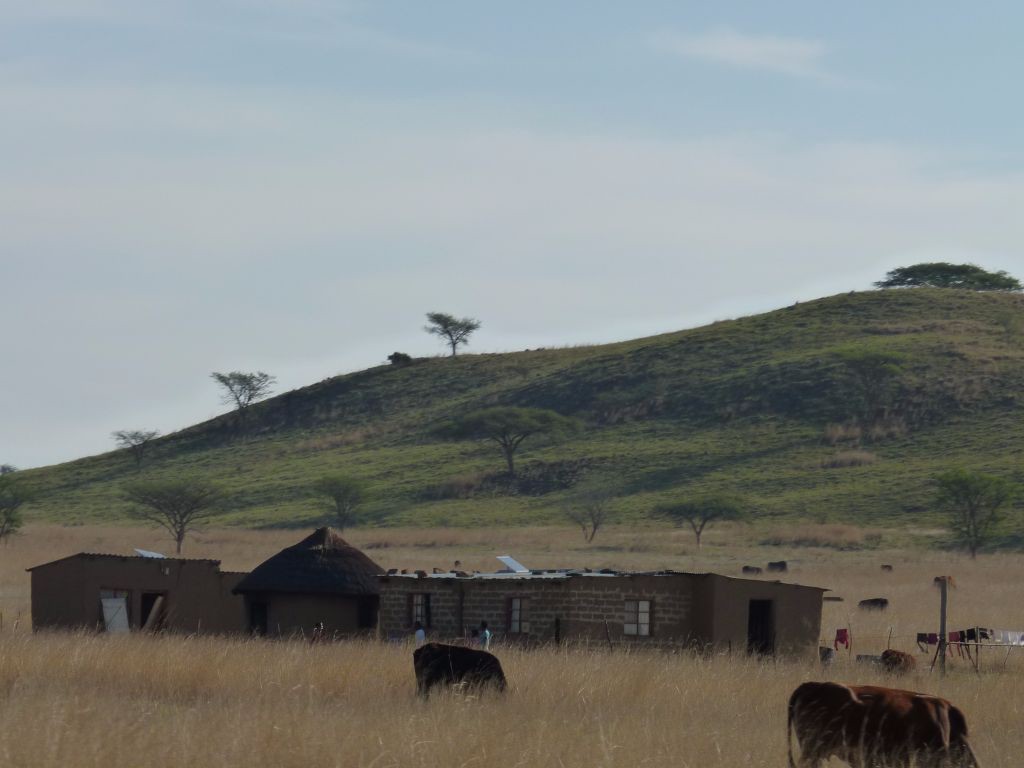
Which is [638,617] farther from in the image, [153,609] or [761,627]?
[153,609]

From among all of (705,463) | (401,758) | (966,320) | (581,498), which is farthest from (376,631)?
(966,320)

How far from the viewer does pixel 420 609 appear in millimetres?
33188

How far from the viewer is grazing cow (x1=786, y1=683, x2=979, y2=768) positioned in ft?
44.0

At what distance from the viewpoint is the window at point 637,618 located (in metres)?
30.0

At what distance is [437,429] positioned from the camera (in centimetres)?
10312

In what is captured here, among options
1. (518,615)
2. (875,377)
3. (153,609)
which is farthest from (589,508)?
(518,615)

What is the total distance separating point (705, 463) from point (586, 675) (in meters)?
66.7

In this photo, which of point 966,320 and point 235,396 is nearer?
point 966,320

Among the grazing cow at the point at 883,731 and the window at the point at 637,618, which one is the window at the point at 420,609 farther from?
the grazing cow at the point at 883,731

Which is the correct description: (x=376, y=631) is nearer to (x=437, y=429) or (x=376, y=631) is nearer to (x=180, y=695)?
(x=180, y=695)

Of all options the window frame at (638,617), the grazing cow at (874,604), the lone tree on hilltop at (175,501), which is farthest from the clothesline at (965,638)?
the lone tree on hilltop at (175,501)

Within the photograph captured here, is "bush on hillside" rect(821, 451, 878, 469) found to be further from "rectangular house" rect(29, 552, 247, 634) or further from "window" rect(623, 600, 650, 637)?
"window" rect(623, 600, 650, 637)

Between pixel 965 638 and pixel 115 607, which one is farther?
pixel 115 607

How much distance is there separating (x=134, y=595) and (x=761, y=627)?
13.2 meters
